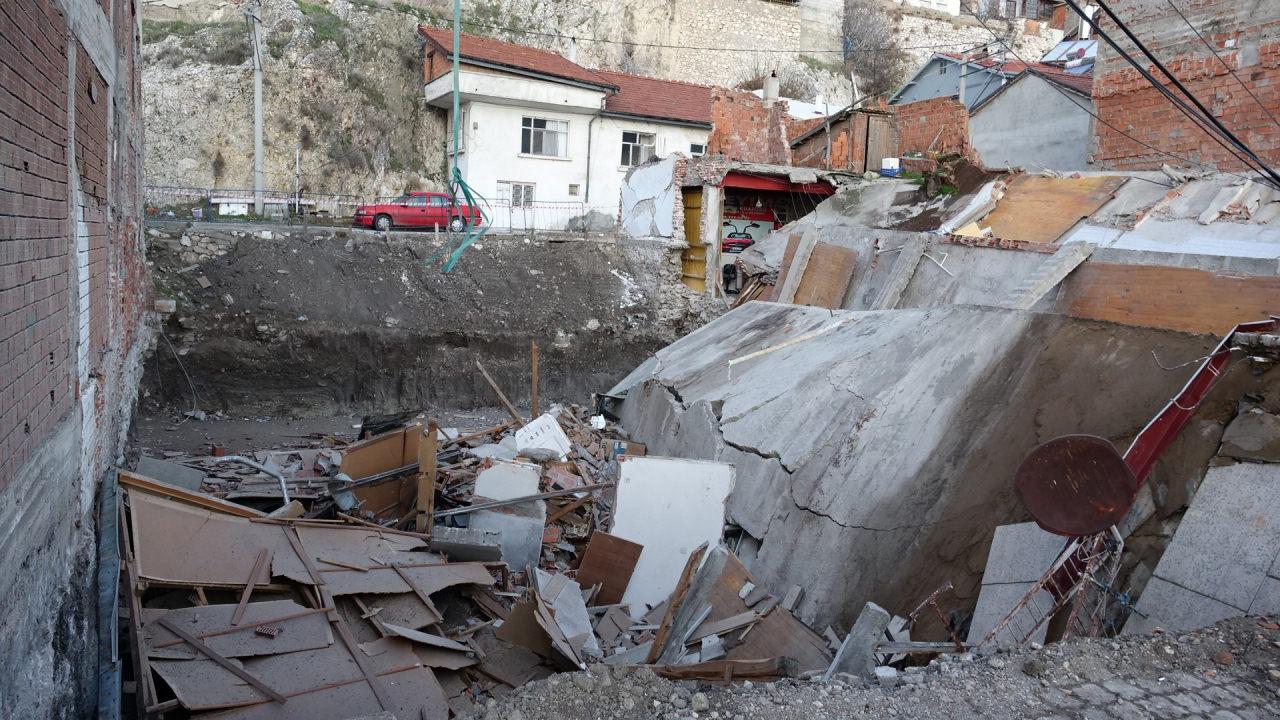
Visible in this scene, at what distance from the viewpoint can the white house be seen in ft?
Result: 78.5

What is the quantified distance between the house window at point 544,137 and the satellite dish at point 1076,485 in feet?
72.6

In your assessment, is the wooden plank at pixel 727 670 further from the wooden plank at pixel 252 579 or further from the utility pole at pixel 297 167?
the utility pole at pixel 297 167

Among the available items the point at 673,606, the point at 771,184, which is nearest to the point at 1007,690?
the point at 673,606

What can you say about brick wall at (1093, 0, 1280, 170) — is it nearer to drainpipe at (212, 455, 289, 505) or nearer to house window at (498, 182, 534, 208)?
drainpipe at (212, 455, 289, 505)

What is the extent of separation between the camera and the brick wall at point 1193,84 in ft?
36.7

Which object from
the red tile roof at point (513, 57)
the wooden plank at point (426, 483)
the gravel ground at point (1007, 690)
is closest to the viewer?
the gravel ground at point (1007, 690)

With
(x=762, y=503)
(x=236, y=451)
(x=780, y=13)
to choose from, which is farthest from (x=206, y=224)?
(x=780, y=13)

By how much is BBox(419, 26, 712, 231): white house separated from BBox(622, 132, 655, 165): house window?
3 centimetres

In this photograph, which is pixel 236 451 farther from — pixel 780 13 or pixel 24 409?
pixel 780 13

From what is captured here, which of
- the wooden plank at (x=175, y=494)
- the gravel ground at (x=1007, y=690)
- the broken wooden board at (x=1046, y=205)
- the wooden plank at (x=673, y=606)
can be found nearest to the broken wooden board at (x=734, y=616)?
the wooden plank at (x=673, y=606)

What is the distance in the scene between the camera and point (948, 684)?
4168 mm

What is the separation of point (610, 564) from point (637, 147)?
21474 mm

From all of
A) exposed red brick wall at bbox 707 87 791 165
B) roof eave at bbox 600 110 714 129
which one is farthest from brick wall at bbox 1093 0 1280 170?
roof eave at bbox 600 110 714 129

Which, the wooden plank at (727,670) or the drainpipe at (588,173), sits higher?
the drainpipe at (588,173)
